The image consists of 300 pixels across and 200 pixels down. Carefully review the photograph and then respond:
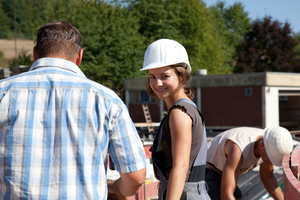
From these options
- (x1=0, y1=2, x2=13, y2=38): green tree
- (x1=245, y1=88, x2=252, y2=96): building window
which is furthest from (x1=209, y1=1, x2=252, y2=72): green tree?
(x1=245, y1=88, x2=252, y2=96): building window

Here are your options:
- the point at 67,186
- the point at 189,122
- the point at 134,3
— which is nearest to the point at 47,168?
the point at 67,186

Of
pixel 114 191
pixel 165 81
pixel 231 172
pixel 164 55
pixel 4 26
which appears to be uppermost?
pixel 4 26

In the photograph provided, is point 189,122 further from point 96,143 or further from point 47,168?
point 47,168

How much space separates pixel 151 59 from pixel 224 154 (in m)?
1.67

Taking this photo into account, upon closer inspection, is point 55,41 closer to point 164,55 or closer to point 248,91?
point 164,55

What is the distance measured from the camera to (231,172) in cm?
333

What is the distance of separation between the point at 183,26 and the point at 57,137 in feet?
145

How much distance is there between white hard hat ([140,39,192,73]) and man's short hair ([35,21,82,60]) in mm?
586

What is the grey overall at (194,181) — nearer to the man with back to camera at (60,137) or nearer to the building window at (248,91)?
the man with back to camera at (60,137)

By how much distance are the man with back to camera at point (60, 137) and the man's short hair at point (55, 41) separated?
13 cm

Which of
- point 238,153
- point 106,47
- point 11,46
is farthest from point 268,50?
point 238,153

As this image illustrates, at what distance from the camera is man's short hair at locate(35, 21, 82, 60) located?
1.88 m

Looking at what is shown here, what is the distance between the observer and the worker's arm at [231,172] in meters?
3.33

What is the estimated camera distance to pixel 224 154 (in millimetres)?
3672
